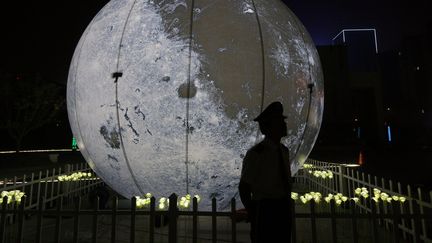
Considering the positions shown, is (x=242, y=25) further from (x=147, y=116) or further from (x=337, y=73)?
(x=337, y=73)

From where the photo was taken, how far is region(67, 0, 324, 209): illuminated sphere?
3840 mm

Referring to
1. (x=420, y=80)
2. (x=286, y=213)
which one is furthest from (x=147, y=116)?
(x=420, y=80)

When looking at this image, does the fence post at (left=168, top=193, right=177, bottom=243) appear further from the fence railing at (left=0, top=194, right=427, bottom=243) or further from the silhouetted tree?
the silhouetted tree

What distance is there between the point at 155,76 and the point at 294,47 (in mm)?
1955

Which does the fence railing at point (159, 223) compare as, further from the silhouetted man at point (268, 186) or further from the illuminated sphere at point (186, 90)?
the silhouetted man at point (268, 186)

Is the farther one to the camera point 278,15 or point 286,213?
point 278,15

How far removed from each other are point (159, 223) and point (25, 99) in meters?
24.0

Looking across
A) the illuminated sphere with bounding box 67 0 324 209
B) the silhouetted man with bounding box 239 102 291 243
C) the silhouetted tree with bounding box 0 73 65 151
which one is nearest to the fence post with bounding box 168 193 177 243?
the illuminated sphere with bounding box 67 0 324 209

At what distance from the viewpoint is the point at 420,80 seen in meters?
41.8

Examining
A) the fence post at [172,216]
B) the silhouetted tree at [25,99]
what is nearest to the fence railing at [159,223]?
the fence post at [172,216]

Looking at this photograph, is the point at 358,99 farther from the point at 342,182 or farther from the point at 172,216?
the point at 172,216

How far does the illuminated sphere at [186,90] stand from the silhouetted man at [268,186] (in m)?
1.33

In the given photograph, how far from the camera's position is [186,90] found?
3.81 metres

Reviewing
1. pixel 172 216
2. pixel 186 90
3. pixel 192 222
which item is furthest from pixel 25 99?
pixel 172 216
